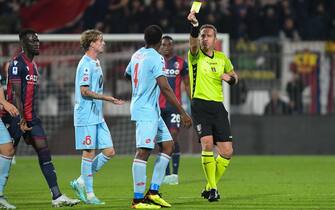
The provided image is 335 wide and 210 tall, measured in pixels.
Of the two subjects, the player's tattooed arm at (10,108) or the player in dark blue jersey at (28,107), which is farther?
the player in dark blue jersey at (28,107)

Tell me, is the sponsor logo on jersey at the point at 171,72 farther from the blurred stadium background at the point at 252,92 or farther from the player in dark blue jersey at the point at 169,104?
the blurred stadium background at the point at 252,92

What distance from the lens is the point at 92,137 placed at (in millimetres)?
12188

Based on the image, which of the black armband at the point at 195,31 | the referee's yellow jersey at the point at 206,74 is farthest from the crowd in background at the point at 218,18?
the black armband at the point at 195,31

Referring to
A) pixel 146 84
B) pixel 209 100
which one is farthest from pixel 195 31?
pixel 146 84

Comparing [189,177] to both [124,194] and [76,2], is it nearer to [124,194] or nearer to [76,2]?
[124,194]

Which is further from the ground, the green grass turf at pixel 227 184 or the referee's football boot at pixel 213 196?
the referee's football boot at pixel 213 196

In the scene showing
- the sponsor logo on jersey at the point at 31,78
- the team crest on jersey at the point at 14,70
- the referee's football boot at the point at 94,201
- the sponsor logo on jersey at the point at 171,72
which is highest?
the sponsor logo on jersey at the point at 171,72

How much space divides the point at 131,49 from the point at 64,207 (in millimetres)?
11688

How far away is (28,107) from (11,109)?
44 centimetres

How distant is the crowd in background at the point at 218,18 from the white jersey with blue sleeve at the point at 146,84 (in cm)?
1316

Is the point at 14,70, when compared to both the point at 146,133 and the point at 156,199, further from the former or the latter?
the point at 156,199

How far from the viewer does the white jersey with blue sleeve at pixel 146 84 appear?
1125 centimetres

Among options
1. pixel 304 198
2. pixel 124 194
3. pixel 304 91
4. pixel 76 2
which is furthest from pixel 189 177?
pixel 76 2

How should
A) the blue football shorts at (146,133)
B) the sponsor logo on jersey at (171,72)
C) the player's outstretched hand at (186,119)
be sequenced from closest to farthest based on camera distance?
the player's outstretched hand at (186,119) < the blue football shorts at (146,133) < the sponsor logo on jersey at (171,72)
